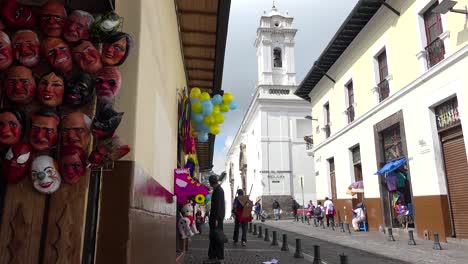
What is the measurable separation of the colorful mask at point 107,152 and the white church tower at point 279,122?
1247 inches

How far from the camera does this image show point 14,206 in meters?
2.12

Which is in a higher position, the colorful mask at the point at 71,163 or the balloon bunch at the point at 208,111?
the balloon bunch at the point at 208,111

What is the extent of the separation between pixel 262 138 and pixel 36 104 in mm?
33139

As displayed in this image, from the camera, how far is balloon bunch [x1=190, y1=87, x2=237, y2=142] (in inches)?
295

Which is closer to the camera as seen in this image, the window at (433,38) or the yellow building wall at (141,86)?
the yellow building wall at (141,86)

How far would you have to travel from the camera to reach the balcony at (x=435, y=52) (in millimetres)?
10859

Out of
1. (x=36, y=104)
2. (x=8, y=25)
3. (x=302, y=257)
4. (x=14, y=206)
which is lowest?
(x=302, y=257)

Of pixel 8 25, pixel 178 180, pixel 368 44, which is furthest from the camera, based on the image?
pixel 368 44

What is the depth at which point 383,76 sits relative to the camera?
14.9 metres

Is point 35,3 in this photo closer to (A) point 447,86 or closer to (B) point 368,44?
(A) point 447,86

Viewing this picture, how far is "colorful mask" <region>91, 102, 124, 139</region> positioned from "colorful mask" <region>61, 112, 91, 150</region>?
0.18ft

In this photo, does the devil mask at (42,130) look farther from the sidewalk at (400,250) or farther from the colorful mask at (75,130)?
the sidewalk at (400,250)

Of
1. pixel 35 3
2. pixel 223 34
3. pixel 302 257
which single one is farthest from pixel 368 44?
pixel 35 3

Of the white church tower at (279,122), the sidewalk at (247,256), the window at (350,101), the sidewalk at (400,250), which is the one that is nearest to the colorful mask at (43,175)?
the sidewalk at (247,256)
